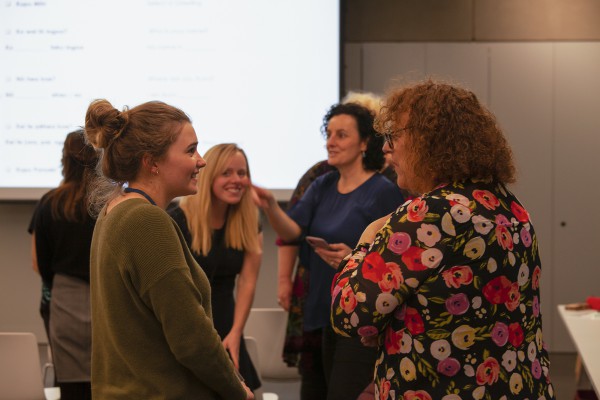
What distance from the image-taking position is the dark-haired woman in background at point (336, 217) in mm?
2898

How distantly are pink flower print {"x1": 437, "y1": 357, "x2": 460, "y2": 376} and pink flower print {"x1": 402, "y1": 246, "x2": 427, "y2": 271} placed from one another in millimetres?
207

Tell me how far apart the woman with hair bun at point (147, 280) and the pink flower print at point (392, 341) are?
37 centimetres

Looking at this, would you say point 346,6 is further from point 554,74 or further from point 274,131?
point 554,74

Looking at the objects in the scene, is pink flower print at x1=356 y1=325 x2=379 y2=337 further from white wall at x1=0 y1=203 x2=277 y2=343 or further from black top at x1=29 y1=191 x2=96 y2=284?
white wall at x1=0 y1=203 x2=277 y2=343

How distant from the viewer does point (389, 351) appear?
1.78m

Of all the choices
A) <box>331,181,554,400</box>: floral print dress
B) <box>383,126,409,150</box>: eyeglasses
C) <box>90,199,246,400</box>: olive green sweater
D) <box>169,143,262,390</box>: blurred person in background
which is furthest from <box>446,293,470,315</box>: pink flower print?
<box>169,143,262,390</box>: blurred person in background

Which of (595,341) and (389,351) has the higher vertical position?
(389,351)

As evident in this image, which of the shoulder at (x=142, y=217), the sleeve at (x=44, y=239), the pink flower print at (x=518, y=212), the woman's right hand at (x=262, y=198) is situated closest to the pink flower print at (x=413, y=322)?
the pink flower print at (x=518, y=212)

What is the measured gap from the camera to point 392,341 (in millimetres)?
1768

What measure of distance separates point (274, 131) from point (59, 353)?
2.82 metres

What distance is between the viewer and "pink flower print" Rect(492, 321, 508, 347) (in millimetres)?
1718

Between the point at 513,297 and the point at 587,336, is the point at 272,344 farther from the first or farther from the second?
the point at 513,297

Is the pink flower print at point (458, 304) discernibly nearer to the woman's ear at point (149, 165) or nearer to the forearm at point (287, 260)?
the woman's ear at point (149, 165)

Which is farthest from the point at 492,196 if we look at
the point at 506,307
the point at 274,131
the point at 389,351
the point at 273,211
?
the point at 274,131
